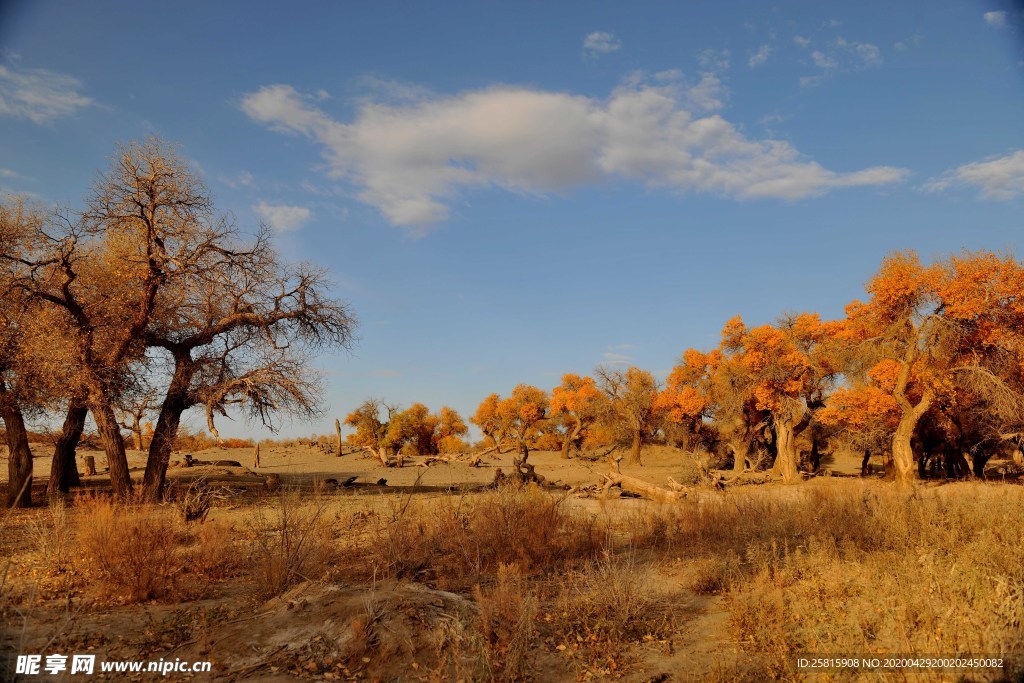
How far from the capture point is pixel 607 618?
24.4 feet

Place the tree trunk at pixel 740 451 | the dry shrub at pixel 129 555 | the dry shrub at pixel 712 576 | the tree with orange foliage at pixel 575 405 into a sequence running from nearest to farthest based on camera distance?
the dry shrub at pixel 129 555 < the dry shrub at pixel 712 576 < the tree trunk at pixel 740 451 < the tree with orange foliage at pixel 575 405

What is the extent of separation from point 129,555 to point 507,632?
5423 mm

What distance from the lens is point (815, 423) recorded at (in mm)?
33031

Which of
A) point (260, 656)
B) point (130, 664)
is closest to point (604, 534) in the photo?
point (260, 656)

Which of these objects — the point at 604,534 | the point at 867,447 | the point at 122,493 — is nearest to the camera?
the point at 604,534

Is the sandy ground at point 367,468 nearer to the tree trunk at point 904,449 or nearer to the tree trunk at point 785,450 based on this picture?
the tree trunk at point 785,450

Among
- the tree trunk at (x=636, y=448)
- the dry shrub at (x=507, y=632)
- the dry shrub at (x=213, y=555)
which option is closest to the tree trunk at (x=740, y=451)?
the tree trunk at (x=636, y=448)

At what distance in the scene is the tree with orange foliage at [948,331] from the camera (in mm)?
23219

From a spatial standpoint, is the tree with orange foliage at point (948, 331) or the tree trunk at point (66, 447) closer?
the tree trunk at point (66, 447)

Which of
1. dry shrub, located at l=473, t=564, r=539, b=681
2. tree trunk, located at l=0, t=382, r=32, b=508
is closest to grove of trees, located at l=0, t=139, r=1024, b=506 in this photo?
tree trunk, located at l=0, t=382, r=32, b=508

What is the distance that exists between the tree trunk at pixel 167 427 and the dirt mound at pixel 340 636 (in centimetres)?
1213

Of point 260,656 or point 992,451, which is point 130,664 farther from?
point 992,451

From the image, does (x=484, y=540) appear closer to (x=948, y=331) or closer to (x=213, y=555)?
(x=213, y=555)

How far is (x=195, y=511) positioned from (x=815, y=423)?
1177 inches
